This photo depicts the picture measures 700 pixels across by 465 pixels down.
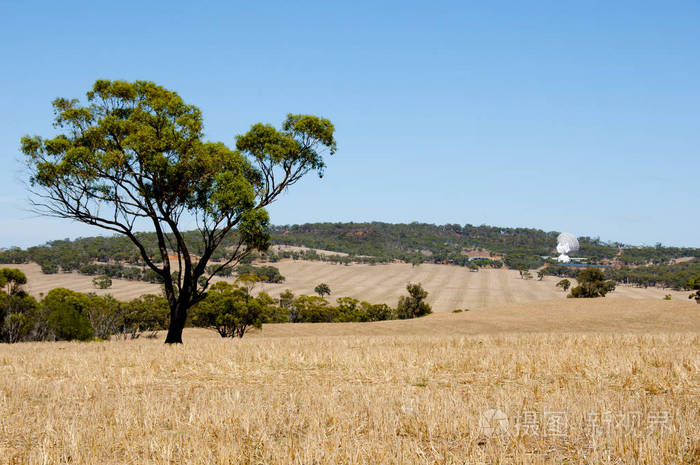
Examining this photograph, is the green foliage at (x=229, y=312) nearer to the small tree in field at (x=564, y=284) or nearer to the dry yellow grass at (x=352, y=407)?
the dry yellow grass at (x=352, y=407)

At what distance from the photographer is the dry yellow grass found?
20.7 feet

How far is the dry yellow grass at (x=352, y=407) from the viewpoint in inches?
249

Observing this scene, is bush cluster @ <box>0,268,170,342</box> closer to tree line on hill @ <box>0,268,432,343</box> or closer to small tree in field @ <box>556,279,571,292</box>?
tree line on hill @ <box>0,268,432,343</box>

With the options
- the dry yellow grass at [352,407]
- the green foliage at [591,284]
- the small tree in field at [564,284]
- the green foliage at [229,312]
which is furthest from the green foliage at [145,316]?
the small tree in field at [564,284]

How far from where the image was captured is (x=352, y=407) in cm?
848

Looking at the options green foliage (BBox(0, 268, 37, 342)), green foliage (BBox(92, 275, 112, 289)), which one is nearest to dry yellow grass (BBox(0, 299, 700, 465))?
green foliage (BBox(0, 268, 37, 342))

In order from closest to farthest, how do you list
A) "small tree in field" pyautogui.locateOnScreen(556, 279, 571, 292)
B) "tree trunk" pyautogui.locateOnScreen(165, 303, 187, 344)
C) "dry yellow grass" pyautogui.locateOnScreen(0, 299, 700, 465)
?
1. "dry yellow grass" pyautogui.locateOnScreen(0, 299, 700, 465)
2. "tree trunk" pyautogui.locateOnScreen(165, 303, 187, 344)
3. "small tree in field" pyautogui.locateOnScreen(556, 279, 571, 292)

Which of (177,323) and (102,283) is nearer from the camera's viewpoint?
(177,323)

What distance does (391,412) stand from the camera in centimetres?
789

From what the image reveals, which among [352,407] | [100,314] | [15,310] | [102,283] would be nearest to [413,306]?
[100,314]

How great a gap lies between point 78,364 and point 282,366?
19.3 ft

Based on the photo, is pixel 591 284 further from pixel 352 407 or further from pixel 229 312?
pixel 352 407

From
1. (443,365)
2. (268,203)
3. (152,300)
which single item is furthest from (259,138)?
(152,300)

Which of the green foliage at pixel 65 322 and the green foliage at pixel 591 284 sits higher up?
the green foliage at pixel 591 284
